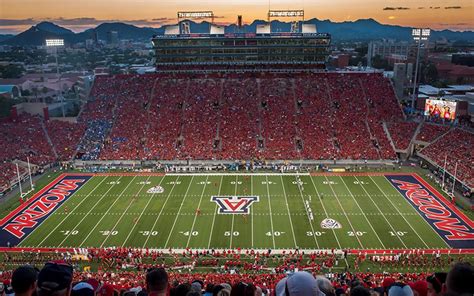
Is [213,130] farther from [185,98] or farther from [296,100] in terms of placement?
[296,100]

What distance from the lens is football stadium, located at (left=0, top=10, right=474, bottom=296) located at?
795 inches

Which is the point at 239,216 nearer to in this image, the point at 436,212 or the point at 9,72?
the point at 436,212

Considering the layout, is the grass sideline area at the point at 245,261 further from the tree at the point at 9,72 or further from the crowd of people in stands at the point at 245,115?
the tree at the point at 9,72

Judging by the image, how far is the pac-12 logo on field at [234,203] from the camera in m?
26.2

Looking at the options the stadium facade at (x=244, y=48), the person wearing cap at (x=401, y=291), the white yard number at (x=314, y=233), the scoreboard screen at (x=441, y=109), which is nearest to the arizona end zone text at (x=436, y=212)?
the white yard number at (x=314, y=233)

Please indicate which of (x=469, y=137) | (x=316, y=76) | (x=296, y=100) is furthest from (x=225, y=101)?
(x=469, y=137)

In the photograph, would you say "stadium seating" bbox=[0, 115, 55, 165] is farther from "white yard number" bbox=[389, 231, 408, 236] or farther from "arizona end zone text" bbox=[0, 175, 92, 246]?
"white yard number" bbox=[389, 231, 408, 236]

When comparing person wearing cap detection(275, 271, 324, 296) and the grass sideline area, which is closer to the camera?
person wearing cap detection(275, 271, 324, 296)

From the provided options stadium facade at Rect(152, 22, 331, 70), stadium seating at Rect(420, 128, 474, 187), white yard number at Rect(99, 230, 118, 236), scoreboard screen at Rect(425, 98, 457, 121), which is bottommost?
white yard number at Rect(99, 230, 118, 236)

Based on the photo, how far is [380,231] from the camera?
910 inches

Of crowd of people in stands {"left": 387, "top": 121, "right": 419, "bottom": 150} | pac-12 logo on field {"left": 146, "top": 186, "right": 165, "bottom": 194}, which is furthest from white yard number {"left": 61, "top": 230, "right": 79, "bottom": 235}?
crowd of people in stands {"left": 387, "top": 121, "right": 419, "bottom": 150}

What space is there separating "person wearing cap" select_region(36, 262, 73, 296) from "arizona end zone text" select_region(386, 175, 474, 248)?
73.7 ft

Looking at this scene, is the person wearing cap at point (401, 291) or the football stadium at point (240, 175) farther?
the football stadium at point (240, 175)

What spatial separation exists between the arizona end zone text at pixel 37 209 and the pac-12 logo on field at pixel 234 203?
11.1 meters
